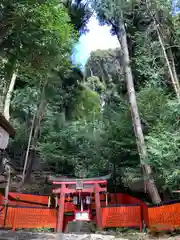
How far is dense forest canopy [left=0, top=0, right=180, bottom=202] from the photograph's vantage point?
7121 mm

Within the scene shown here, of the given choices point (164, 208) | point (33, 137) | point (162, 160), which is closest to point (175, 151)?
point (162, 160)

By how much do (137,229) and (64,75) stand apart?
13353mm

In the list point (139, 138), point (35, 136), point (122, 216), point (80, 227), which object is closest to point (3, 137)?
point (139, 138)

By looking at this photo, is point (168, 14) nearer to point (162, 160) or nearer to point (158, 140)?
point (158, 140)

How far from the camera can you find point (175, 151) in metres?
7.45

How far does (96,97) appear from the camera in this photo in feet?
74.0

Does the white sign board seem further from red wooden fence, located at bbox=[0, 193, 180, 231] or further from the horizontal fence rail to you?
the horizontal fence rail

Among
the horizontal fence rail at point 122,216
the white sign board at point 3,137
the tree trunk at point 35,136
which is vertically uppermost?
the tree trunk at point 35,136

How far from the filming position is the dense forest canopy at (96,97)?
712 cm

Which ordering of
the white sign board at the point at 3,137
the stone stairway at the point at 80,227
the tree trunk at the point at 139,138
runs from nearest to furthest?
the white sign board at the point at 3,137, the tree trunk at the point at 139,138, the stone stairway at the point at 80,227

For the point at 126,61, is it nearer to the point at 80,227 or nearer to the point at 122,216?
the point at 122,216

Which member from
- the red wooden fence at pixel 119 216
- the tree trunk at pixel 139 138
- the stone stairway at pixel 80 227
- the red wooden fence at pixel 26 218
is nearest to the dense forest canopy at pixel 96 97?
the tree trunk at pixel 139 138

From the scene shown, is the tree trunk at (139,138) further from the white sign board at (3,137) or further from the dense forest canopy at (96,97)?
the white sign board at (3,137)

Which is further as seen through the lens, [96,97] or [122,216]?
[96,97]
